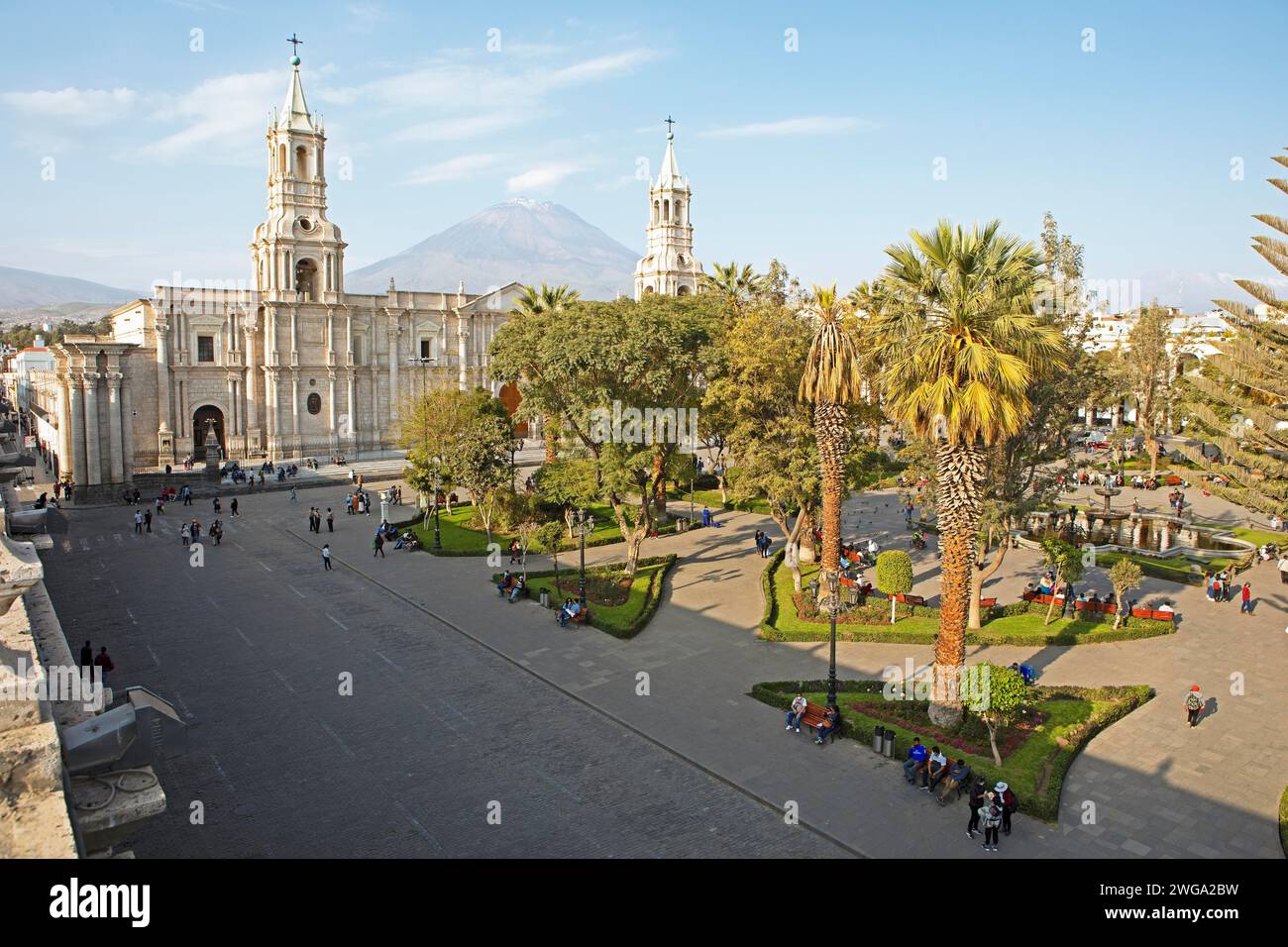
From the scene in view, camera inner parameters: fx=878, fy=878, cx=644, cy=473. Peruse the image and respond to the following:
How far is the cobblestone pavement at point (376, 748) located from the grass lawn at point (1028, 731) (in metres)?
3.76

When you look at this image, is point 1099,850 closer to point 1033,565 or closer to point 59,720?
point 59,720

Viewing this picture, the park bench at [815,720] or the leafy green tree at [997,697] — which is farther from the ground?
the leafy green tree at [997,697]

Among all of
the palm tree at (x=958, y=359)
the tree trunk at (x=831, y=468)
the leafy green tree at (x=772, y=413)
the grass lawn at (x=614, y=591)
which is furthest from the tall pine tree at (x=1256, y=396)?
the grass lawn at (x=614, y=591)

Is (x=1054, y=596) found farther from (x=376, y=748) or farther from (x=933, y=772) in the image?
(x=376, y=748)

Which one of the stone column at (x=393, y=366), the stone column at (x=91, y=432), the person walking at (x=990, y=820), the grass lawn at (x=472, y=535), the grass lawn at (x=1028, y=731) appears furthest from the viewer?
the stone column at (x=393, y=366)

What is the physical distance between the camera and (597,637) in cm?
2453

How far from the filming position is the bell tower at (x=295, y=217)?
185ft

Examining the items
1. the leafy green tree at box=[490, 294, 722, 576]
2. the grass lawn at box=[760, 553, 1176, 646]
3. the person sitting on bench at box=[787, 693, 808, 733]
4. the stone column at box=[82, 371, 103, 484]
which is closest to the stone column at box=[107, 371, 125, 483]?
the stone column at box=[82, 371, 103, 484]

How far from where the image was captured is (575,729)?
18.7 metres

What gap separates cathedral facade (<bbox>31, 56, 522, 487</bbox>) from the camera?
178 ft

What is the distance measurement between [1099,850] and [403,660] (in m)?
16.1

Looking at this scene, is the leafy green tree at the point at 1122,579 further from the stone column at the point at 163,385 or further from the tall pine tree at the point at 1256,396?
the stone column at the point at 163,385

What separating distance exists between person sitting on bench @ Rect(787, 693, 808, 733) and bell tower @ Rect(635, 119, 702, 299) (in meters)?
54.0
